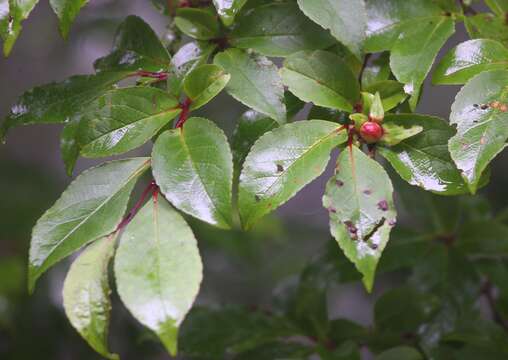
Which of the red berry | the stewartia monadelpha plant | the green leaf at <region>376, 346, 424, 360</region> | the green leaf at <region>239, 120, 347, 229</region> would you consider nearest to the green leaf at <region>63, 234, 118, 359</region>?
the stewartia monadelpha plant

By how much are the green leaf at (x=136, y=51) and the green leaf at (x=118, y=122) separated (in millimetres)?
76

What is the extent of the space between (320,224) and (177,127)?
131 cm

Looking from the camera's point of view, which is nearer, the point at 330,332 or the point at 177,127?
the point at 177,127

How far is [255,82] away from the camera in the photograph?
0.57 metres

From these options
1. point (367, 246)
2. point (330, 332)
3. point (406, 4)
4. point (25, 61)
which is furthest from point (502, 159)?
point (25, 61)

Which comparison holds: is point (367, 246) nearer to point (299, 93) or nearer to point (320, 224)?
point (299, 93)

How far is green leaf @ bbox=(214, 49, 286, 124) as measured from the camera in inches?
21.9

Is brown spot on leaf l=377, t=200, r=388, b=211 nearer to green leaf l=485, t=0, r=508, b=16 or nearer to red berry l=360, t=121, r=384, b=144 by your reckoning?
red berry l=360, t=121, r=384, b=144

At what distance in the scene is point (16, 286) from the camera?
134 centimetres

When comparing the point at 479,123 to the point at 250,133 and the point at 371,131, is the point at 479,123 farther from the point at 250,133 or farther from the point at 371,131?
the point at 250,133

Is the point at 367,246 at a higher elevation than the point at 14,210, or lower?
higher

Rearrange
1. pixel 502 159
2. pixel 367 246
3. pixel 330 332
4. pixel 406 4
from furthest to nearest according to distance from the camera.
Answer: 1. pixel 502 159
2. pixel 330 332
3. pixel 406 4
4. pixel 367 246

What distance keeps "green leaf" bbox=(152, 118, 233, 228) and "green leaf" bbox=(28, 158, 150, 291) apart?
0.04m

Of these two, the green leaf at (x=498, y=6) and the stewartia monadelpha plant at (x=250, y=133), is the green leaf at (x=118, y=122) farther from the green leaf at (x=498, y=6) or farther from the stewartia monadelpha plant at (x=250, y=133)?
Answer: the green leaf at (x=498, y=6)
